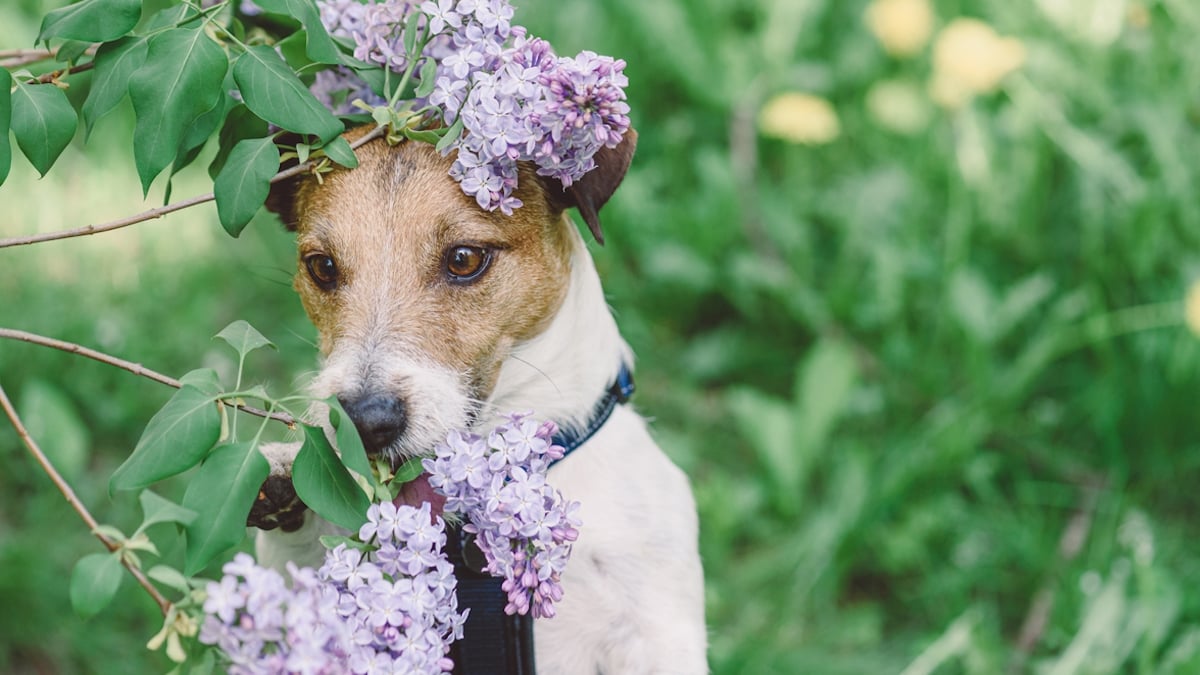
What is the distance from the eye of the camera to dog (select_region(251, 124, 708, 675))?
2670 mm

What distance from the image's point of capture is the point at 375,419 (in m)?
2.41

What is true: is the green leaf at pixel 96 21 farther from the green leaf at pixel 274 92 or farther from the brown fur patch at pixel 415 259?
the brown fur patch at pixel 415 259

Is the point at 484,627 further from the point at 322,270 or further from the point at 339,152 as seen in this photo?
the point at 339,152

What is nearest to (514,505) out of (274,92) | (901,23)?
(274,92)

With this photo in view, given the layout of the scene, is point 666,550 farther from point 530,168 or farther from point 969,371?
point 969,371

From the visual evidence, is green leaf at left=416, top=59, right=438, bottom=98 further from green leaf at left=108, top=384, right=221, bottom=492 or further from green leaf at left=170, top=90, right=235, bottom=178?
green leaf at left=108, top=384, right=221, bottom=492

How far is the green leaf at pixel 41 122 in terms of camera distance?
2031 millimetres

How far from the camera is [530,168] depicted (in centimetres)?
292

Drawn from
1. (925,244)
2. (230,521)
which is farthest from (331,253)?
(925,244)

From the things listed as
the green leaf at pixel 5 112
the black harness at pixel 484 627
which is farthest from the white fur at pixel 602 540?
the green leaf at pixel 5 112

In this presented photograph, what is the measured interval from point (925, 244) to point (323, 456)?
13.2 feet

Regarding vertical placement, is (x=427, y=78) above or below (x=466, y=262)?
above

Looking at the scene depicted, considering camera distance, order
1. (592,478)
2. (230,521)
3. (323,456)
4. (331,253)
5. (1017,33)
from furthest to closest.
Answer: (1017,33) < (592,478) < (331,253) < (323,456) < (230,521)

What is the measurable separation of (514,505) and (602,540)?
0.90 metres
